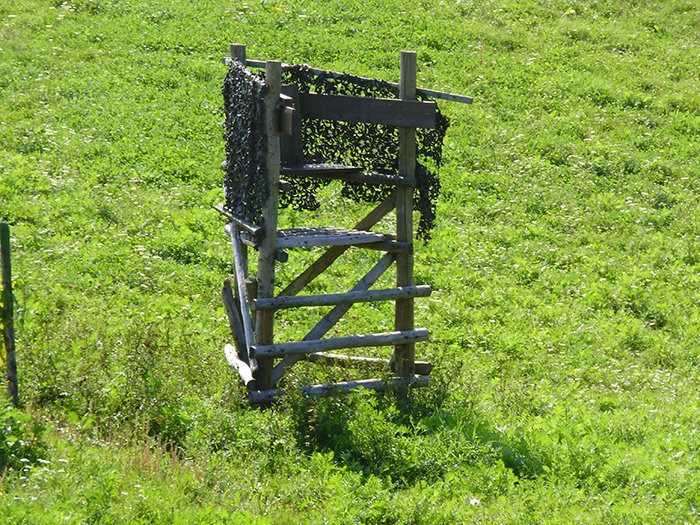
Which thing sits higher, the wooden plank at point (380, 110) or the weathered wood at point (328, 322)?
the wooden plank at point (380, 110)

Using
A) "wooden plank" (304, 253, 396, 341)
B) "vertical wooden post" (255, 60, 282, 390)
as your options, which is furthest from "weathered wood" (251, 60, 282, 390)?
"wooden plank" (304, 253, 396, 341)

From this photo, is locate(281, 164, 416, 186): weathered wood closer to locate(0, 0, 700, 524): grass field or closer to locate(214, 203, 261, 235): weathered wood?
locate(214, 203, 261, 235): weathered wood

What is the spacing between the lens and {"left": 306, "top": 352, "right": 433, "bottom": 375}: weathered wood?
885cm

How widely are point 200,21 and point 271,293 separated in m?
18.1

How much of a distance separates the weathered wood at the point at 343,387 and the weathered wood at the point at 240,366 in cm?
10

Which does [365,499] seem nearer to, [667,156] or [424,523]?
[424,523]

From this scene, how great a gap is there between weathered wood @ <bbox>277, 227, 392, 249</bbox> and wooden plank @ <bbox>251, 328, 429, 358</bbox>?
3.36ft

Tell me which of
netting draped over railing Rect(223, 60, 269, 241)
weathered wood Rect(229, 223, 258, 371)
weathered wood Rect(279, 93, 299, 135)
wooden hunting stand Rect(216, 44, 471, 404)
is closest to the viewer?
weathered wood Rect(279, 93, 299, 135)

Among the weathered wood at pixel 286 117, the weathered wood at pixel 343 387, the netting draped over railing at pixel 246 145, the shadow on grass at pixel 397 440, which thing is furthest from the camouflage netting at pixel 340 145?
the shadow on grass at pixel 397 440

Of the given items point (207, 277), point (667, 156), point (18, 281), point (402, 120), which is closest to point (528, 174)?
point (667, 156)

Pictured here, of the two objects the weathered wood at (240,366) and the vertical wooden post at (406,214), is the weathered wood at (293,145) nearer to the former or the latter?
the vertical wooden post at (406,214)

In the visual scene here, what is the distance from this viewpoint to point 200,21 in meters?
24.0

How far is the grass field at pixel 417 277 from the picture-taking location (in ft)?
21.6

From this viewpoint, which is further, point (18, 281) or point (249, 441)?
point (18, 281)
